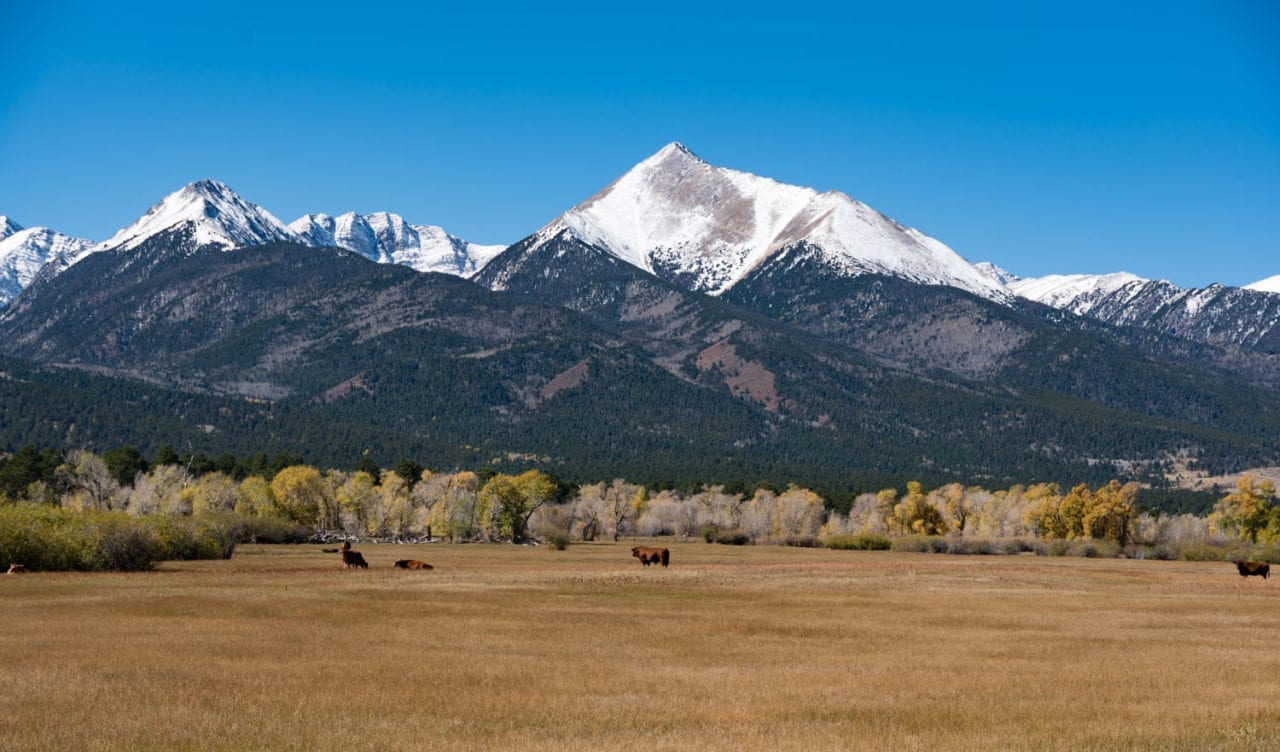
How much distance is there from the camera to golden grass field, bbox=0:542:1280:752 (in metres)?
31.0

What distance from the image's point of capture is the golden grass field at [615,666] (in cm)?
3097

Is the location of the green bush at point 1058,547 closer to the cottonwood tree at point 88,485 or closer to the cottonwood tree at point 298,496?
the cottonwood tree at point 298,496

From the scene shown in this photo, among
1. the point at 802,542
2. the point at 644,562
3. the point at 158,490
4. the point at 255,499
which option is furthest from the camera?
the point at 802,542

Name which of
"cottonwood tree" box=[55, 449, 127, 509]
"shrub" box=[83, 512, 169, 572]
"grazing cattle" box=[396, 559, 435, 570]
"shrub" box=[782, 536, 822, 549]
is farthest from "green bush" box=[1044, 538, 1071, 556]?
"cottonwood tree" box=[55, 449, 127, 509]

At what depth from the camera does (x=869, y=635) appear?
5291cm

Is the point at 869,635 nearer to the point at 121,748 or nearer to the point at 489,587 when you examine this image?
the point at 489,587

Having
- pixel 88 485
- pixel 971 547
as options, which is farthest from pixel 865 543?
pixel 88 485

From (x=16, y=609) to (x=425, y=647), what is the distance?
20.1 metres

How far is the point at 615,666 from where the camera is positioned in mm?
41969

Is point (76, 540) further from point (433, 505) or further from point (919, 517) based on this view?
point (919, 517)

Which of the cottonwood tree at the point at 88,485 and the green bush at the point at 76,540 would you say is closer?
the green bush at the point at 76,540

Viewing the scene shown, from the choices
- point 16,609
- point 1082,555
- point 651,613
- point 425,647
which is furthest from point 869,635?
point 1082,555

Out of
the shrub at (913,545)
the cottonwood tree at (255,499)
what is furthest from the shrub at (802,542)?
the cottonwood tree at (255,499)

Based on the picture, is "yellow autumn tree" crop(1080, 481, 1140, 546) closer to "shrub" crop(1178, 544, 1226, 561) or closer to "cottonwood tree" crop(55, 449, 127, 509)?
"shrub" crop(1178, 544, 1226, 561)
